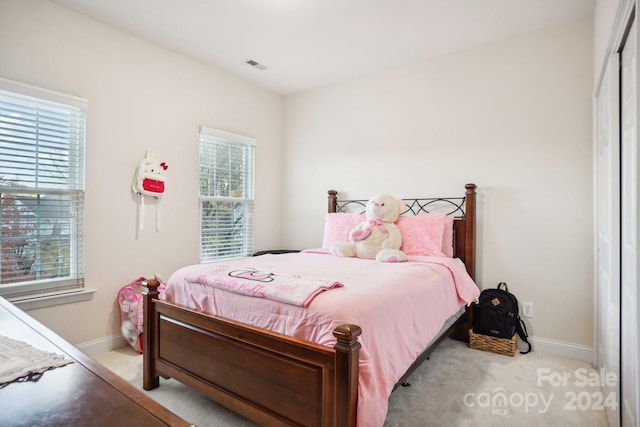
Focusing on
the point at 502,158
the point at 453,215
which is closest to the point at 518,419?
the point at 453,215

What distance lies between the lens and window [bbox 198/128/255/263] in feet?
11.7

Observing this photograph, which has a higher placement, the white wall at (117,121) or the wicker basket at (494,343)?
the white wall at (117,121)

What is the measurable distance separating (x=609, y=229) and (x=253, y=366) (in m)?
2.02

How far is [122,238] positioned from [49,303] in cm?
67

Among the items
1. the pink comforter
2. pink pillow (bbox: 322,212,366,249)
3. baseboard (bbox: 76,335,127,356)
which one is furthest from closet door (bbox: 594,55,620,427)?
baseboard (bbox: 76,335,127,356)

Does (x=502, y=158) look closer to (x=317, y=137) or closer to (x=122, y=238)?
(x=317, y=137)

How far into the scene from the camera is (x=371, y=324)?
4.94ft

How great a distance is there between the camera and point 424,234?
2992 mm

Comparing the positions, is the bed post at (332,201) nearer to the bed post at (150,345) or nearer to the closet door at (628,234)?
the bed post at (150,345)

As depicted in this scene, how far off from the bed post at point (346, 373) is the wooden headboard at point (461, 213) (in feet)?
6.81

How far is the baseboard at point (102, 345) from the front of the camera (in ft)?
→ 8.78

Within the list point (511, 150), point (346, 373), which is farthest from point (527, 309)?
point (346, 373)

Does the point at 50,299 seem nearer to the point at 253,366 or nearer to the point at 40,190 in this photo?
the point at 40,190

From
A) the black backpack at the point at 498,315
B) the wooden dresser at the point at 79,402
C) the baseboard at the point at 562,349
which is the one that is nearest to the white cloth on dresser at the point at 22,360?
the wooden dresser at the point at 79,402
